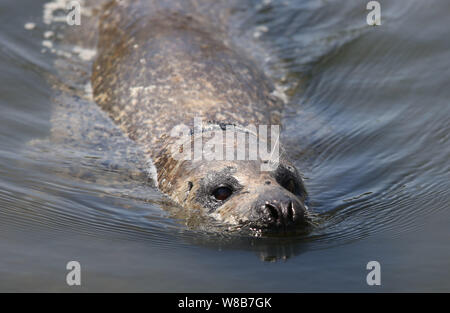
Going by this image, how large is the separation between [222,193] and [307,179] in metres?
1.53

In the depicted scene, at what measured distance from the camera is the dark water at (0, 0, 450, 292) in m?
5.15

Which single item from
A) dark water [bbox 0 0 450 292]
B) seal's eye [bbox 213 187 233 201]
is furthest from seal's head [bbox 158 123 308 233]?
dark water [bbox 0 0 450 292]

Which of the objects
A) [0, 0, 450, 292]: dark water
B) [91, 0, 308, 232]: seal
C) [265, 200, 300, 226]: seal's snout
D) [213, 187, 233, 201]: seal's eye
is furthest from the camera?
[213, 187, 233, 201]: seal's eye

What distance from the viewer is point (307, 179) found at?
7371mm

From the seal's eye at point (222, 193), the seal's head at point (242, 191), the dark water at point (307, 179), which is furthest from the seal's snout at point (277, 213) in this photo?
the seal's eye at point (222, 193)

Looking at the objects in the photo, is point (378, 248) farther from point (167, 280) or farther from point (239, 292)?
point (167, 280)

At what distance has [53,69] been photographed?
9977 millimetres

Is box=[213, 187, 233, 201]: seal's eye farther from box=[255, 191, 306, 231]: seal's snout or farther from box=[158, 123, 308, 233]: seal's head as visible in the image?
box=[255, 191, 306, 231]: seal's snout

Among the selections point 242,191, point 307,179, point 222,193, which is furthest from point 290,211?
point 307,179

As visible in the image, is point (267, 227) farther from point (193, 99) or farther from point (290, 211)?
point (193, 99)
